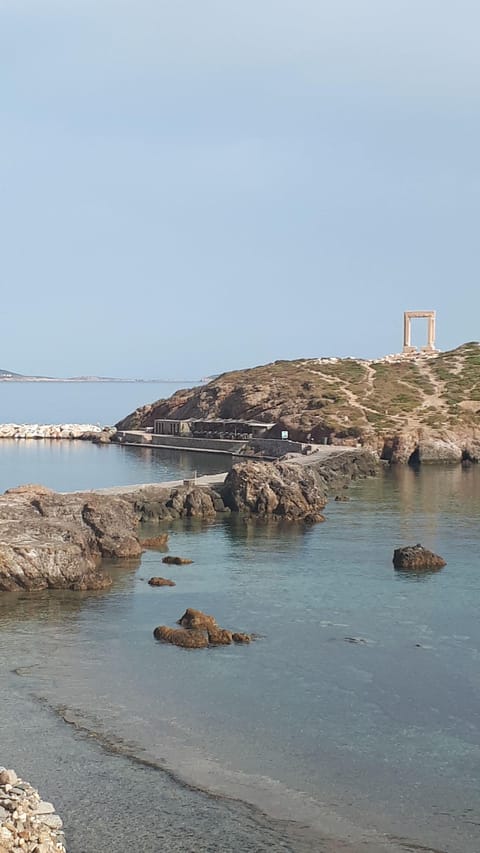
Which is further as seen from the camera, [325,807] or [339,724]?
[339,724]

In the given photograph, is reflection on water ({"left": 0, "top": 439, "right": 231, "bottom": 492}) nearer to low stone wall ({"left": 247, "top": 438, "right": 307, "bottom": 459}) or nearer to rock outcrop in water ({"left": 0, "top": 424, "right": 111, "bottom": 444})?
low stone wall ({"left": 247, "top": 438, "right": 307, "bottom": 459})

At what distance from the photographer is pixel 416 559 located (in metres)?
47.8

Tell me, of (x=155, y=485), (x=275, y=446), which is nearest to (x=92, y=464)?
(x=275, y=446)

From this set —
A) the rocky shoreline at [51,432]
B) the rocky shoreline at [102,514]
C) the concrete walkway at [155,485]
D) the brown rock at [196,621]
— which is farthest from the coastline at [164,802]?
the rocky shoreline at [51,432]

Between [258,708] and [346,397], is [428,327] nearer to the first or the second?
[346,397]

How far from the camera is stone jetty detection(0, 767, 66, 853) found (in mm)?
15477

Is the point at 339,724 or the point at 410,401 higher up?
the point at 410,401

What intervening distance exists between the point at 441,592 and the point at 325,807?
22.5 meters

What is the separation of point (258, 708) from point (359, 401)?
104043mm

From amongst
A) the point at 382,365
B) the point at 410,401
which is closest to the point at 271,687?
the point at 410,401

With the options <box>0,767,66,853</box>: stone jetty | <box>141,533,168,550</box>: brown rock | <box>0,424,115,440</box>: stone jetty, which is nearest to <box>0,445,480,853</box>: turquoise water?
<box>141,533,168,550</box>: brown rock

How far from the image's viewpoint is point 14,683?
94.9ft

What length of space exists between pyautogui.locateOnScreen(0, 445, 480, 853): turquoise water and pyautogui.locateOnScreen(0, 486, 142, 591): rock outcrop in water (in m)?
1.22

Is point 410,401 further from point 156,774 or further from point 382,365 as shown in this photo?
point 156,774
